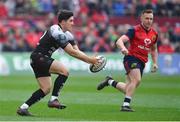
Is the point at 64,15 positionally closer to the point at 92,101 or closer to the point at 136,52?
the point at 136,52

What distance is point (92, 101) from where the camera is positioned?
1927cm

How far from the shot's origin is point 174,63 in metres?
33.5

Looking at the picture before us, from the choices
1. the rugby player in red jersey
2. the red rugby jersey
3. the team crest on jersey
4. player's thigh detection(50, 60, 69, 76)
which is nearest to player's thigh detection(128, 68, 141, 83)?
the rugby player in red jersey

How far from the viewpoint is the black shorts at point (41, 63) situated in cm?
1461

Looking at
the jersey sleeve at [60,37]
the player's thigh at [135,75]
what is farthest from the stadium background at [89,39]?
the jersey sleeve at [60,37]

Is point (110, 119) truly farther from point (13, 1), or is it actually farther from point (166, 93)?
point (13, 1)

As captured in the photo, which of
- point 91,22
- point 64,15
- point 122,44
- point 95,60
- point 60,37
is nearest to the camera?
point 95,60

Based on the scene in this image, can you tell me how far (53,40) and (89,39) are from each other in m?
20.0

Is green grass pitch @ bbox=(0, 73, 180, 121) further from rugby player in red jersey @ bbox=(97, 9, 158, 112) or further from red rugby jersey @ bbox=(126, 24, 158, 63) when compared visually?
red rugby jersey @ bbox=(126, 24, 158, 63)

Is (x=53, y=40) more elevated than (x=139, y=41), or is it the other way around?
(x=53, y=40)

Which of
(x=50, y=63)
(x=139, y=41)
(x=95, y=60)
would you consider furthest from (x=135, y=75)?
(x=50, y=63)

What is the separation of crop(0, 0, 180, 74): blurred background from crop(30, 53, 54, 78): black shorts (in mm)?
19142

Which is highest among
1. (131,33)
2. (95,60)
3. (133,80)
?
(131,33)

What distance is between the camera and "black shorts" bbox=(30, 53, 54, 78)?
14.6 meters
